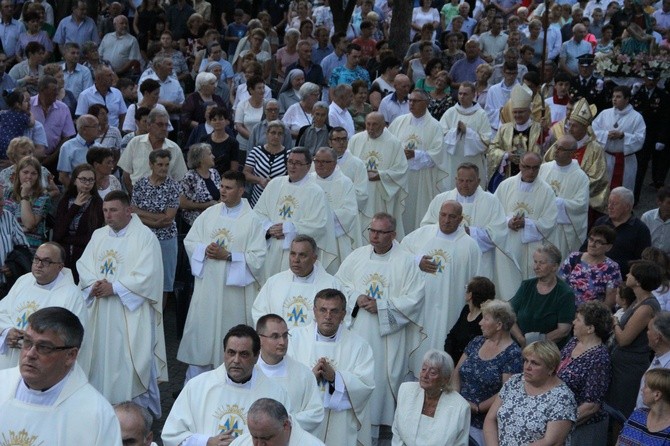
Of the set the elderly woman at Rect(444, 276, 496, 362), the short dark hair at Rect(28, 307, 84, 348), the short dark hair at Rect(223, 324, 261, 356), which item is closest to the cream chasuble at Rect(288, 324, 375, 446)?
the elderly woman at Rect(444, 276, 496, 362)

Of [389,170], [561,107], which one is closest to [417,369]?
[389,170]

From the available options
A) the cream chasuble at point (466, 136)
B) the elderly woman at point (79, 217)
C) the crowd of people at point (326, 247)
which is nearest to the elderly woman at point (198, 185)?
the crowd of people at point (326, 247)

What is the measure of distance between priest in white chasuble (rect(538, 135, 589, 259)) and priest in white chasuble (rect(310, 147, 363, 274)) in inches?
81.9

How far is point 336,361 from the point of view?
8.98 m

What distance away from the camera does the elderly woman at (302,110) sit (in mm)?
14719

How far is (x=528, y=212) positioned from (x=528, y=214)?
0.8 inches

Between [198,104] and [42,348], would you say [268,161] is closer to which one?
[198,104]

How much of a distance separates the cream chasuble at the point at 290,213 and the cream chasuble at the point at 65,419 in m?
5.14

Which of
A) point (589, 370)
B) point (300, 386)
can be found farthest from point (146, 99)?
point (589, 370)

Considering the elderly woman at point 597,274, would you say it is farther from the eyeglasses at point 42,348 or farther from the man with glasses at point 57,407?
the eyeglasses at point 42,348

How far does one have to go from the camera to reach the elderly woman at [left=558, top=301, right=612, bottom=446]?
29.2 feet

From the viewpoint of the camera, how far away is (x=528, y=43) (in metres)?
19.9

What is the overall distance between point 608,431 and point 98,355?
13.3ft

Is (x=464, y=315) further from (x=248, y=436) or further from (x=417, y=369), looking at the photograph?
(x=248, y=436)
